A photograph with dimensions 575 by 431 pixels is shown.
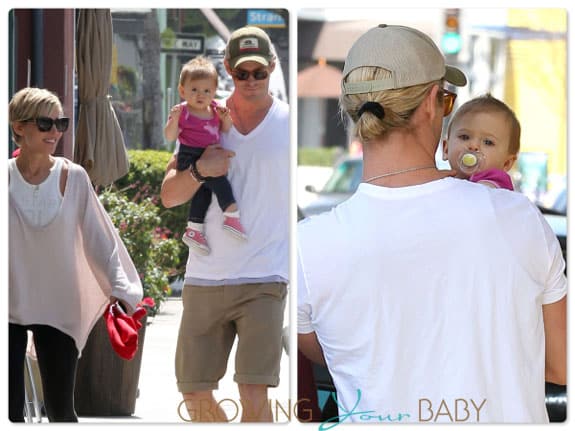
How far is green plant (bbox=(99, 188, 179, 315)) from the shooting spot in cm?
331

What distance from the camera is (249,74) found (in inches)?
129

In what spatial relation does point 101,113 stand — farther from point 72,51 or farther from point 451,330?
point 451,330

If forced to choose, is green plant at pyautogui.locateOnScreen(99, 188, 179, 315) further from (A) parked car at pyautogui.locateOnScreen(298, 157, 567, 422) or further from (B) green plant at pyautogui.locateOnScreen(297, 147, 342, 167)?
(B) green plant at pyautogui.locateOnScreen(297, 147, 342, 167)

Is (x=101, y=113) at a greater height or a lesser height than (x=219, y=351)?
greater

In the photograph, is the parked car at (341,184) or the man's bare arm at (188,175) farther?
the parked car at (341,184)

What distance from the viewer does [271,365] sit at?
3.31 m

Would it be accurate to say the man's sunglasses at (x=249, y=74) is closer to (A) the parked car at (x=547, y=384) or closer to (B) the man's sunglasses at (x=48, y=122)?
(B) the man's sunglasses at (x=48, y=122)

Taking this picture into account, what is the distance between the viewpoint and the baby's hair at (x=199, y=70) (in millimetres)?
3271

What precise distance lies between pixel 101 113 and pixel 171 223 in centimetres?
43

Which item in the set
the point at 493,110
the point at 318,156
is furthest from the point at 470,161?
the point at 318,156

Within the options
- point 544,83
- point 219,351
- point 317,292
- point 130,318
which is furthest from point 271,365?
point 544,83

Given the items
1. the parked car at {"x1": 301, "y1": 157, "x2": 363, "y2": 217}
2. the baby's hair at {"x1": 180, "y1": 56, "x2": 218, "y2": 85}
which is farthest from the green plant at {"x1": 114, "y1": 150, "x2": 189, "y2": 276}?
the parked car at {"x1": 301, "y1": 157, "x2": 363, "y2": 217}

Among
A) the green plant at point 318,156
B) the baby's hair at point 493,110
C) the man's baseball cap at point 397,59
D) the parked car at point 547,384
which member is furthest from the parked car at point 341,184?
the man's baseball cap at point 397,59

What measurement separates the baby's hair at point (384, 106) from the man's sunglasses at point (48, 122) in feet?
3.69
